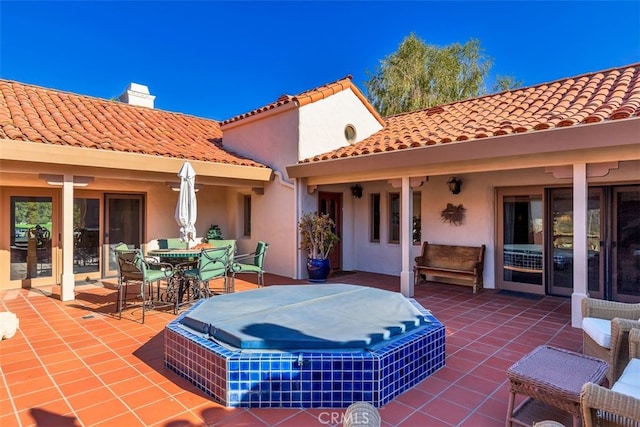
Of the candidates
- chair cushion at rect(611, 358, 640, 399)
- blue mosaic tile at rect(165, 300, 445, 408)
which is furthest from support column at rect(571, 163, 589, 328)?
blue mosaic tile at rect(165, 300, 445, 408)

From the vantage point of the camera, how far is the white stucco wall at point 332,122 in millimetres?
9688

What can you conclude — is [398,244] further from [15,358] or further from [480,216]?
[15,358]

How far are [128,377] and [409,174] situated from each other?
593 centimetres

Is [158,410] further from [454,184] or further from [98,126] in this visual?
[98,126]

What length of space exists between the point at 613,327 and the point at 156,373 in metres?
4.58

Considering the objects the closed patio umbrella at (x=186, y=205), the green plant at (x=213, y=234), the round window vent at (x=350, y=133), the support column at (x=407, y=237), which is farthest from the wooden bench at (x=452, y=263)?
the green plant at (x=213, y=234)

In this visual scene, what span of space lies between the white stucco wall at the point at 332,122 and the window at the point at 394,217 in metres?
2.17

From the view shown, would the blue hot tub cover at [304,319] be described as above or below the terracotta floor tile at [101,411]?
above

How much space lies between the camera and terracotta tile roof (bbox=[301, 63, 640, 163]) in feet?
19.8

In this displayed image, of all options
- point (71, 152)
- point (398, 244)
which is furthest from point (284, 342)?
point (398, 244)

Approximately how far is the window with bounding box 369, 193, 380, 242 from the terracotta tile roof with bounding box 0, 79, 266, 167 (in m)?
3.53

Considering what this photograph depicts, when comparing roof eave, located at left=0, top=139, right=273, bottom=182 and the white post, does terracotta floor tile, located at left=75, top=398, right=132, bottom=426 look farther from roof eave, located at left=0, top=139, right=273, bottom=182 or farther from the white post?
roof eave, located at left=0, top=139, right=273, bottom=182

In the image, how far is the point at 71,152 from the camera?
6980 millimetres

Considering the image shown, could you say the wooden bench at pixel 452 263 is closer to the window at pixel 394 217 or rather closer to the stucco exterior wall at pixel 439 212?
Answer: the stucco exterior wall at pixel 439 212
